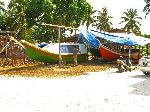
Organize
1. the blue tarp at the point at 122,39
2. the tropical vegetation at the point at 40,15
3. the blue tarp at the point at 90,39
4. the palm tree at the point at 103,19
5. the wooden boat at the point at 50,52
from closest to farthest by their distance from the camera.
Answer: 1. the wooden boat at the point at 50,52
2. the blue tarp at the point at 90,39
3. the blue tarp at the point at 122,39
4. the tropical vegetation at the point at 40,15
5. the palm tree at the point at 103,19

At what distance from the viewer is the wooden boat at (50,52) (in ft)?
88.2

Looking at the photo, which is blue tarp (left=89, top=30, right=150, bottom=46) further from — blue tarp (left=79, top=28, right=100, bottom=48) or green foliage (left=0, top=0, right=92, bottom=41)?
green foliage (left=0, top=0, right=92, bottom=41)

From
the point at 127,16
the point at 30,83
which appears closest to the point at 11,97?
the point at 30,83

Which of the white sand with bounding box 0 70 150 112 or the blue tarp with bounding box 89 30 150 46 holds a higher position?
the blue tarp with bounding box 89 30 150 46

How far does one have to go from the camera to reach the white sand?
11555 mm

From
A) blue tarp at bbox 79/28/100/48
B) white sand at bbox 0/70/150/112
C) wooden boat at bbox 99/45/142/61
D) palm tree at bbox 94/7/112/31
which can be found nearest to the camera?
white sand at bbox 0/70/150/112

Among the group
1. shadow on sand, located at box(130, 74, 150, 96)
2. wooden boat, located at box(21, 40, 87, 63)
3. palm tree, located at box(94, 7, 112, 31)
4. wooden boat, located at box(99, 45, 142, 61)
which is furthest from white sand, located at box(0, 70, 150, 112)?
palm tree, located at box(94, 7, 112, 31)

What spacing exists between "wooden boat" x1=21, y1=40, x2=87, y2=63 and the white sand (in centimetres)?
721

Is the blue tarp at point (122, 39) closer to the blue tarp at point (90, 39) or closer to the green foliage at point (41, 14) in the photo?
the blue tarp at point (90, 39)

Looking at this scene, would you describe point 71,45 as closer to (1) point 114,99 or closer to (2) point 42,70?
(2) point 42,70

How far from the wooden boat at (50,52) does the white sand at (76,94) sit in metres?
7.21

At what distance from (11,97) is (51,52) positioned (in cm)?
1453

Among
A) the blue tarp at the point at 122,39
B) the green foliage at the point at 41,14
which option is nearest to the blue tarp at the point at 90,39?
the blue tarp at the point at 122,39

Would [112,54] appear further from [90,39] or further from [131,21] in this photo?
Result: [131,21]
